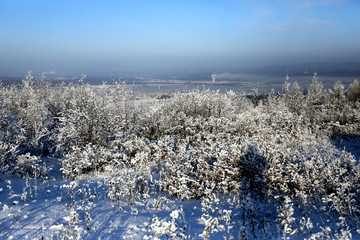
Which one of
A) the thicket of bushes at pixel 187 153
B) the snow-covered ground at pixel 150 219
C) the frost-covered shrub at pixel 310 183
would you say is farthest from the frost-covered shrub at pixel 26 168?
the frost-covered shrub at pixel 310 183

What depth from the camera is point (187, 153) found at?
6.51 meters

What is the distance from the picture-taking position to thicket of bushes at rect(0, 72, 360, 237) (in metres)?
5.00

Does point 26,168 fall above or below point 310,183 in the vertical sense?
below

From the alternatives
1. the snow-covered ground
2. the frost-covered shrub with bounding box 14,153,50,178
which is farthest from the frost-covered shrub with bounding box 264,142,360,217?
the frost-covered shrub with bounding box 14,153,50,178

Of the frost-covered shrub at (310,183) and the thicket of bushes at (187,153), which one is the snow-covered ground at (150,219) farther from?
the frost-covered shrub at (310,183)

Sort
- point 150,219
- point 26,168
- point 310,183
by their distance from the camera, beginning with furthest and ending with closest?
point 26,168 < point 310,183 < point 150,219

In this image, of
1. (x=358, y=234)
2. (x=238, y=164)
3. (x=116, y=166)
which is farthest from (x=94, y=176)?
(x=358, y=234)

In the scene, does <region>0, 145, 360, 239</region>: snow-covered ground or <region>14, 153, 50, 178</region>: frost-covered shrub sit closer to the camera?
<region>0, 145, 360, 239</region>: snow-covered ground

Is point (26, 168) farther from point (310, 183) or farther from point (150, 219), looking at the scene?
point (310, 183)

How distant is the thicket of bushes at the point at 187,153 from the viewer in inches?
197

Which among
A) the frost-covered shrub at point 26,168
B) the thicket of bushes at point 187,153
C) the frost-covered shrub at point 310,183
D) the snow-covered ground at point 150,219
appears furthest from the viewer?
the frost-covered shrub at point 26,168

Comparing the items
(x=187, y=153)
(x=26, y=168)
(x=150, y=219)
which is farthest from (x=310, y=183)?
(x=26, y=168)

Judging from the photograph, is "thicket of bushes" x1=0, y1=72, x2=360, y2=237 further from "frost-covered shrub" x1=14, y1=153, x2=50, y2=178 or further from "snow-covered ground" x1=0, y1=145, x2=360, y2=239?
"snow-covered ground" x1=0, y1=145, x2=360, y2=239

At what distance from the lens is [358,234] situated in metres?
3.79
